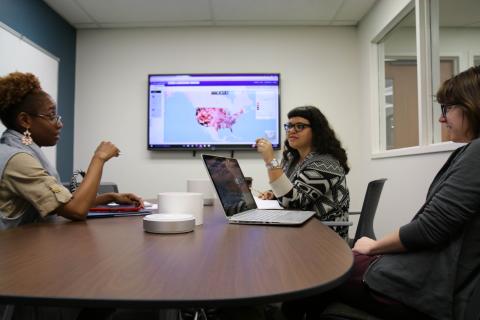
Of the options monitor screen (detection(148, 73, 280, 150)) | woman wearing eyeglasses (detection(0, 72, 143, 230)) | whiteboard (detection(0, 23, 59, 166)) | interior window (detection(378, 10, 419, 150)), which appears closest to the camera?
woman wearing eyeglasses (detection(0, 72, 143, 230))

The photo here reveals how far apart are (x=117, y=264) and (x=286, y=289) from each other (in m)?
0.31

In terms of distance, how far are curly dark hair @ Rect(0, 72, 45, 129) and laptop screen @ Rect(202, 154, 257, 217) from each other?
74 cm

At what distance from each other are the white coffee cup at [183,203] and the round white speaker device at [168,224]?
0.35 ft

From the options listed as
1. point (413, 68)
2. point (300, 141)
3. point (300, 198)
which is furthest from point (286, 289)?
point (413, 68)

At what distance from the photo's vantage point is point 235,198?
1.28 metres

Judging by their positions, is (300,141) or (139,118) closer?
(300,141)

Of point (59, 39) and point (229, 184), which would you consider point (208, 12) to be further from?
point (229, 184)

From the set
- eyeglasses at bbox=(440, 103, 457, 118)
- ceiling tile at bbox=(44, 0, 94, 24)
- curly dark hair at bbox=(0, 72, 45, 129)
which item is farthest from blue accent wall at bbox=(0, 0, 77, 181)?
eyeglasses at bbox=(440, 103, 457, 118)

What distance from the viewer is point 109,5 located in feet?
10.5

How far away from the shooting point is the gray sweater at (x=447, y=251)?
2.70ft

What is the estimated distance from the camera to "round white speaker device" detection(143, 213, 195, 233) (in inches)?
35.2

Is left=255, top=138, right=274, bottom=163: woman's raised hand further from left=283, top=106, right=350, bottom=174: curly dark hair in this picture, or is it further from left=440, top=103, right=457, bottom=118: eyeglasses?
left=440, top=103, right=457, bottom=118: eyeglasses

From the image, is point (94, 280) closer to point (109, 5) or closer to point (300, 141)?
point (300, 141)

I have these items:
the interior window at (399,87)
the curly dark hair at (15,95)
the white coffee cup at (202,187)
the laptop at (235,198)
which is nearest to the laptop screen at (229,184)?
the laptop at (235,198)
